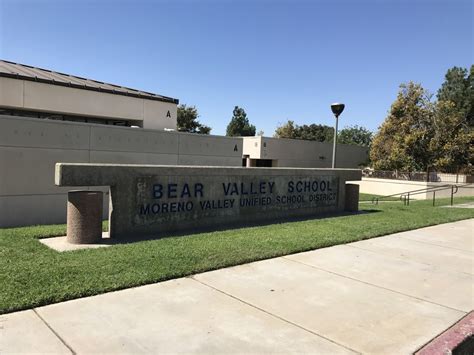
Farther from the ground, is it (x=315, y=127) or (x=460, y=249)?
(x=315, y=127)

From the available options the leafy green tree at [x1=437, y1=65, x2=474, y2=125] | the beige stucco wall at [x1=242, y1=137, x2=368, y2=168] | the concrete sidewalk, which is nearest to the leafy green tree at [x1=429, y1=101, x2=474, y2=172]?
the leafy green tree at [x1=437, y1=65, x2=474, y2=125]

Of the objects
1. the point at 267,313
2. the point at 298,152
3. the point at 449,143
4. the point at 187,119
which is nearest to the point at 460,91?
the point at 449,143

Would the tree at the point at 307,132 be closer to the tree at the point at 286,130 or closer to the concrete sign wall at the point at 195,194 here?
the tree at the point at 286,130

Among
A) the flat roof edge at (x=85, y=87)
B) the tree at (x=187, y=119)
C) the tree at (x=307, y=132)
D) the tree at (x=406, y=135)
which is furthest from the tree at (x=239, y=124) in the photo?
the flat roof edge at (x=85, y=87)

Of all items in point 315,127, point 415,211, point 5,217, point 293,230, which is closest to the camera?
point 293,230

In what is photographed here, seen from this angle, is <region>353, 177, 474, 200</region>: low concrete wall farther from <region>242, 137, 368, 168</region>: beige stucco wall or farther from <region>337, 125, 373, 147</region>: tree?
<region>337, 125, 373, 147</region>: tree

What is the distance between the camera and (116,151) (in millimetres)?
12664

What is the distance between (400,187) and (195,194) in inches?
856

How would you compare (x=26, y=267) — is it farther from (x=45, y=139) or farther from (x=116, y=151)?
(x=116, y=151)

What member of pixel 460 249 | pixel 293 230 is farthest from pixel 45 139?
pixel 460 249

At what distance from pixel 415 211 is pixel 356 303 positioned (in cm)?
1093

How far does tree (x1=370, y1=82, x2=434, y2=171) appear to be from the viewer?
3102cm

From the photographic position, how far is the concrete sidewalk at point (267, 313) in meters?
3.80

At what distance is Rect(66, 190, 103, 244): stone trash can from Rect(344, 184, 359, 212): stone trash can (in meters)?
8.88
